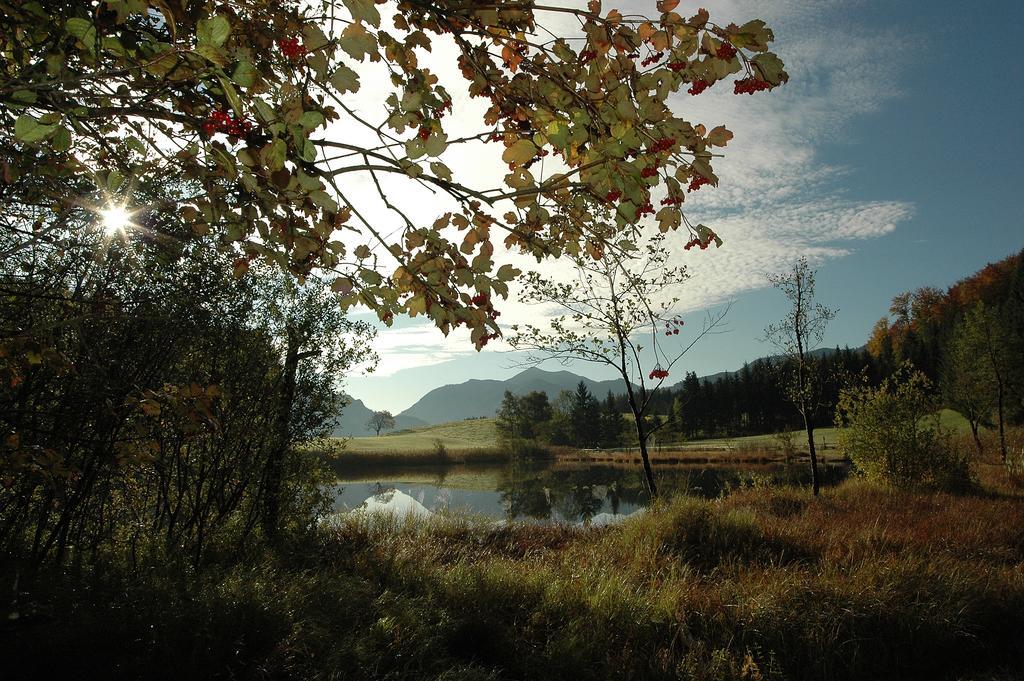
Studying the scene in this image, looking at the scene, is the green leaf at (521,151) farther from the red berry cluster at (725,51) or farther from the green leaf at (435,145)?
the red berry cluster at (725,51)

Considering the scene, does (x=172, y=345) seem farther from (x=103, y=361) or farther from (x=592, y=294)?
(x=592, y=294)

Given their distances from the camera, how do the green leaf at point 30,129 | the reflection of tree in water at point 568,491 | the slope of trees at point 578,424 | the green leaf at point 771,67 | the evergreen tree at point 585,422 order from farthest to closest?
the evergreen tree at point 585,422 < the slope of trees at point 578,424 < the reflection of tree in water at point 568,491 < the green leaf at point 771,67 < the green leaf at point 30,129

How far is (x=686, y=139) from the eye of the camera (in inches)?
68.9

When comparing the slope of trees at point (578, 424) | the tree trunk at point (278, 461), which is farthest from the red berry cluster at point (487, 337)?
the slope of trees at point (578, 424)

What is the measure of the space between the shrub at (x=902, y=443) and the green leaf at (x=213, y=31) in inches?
653

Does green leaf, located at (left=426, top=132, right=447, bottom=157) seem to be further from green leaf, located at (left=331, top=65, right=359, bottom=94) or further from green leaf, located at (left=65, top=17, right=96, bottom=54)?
green leaf, located at (left=65, top=17, right=96, bottom=54)

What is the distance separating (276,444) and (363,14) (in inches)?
322

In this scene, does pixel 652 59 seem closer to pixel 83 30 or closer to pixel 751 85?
pixel 751 85

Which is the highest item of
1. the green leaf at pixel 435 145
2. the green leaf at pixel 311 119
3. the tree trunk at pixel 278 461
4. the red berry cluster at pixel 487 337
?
the green leaf at pixel 435 145

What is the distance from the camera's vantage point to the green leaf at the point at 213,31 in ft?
3.82

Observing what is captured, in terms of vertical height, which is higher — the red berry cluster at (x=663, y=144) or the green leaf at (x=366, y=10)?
the green leaf at (x=366, y=10)

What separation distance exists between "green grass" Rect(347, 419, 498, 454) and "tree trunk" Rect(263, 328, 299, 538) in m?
40.3

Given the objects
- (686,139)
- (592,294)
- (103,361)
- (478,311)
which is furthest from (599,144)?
(592,294)

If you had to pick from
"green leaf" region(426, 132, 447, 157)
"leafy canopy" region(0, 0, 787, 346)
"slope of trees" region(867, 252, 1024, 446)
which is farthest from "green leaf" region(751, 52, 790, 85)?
"slope of trees" region(867, 252, 1024, 446)
